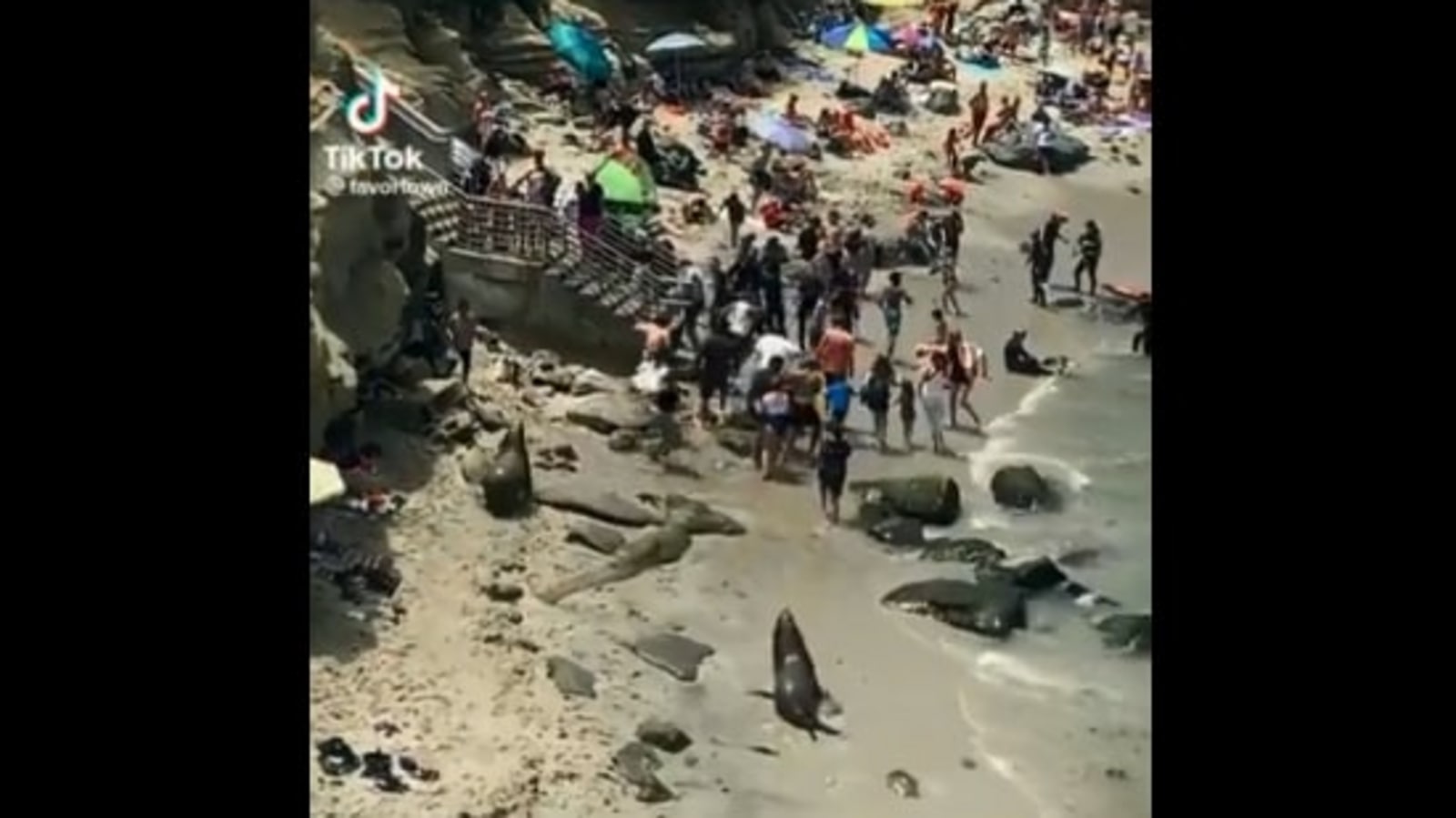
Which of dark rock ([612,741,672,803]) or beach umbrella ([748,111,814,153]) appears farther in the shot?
beach umbrella ([748,111,814,153])

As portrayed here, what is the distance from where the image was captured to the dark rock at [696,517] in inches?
88.8

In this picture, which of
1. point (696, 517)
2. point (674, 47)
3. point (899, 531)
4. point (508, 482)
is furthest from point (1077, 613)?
point (674, 47)

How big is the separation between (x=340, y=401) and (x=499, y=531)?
220mm

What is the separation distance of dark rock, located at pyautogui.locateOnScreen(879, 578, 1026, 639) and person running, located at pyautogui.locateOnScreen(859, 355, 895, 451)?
16 cm

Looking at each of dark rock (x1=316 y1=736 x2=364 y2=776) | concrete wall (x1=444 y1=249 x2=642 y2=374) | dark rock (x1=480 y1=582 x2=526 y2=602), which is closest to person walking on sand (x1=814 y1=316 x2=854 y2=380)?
concrete wall (x1=444 y1=249 x2=642 y2=374)

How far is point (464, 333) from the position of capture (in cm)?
227

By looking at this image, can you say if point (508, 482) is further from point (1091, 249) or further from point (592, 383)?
point (1091, 249)

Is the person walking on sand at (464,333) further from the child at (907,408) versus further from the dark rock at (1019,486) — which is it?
the dark rock at (1019,486)

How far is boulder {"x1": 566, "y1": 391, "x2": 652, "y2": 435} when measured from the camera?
227 cm

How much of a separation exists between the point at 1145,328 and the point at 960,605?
37 centimetres

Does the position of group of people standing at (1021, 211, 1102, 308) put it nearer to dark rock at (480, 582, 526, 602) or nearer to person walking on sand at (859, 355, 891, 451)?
person walking on sand at (859, 355, 891, 451)

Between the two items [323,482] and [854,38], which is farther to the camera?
[854,38]
